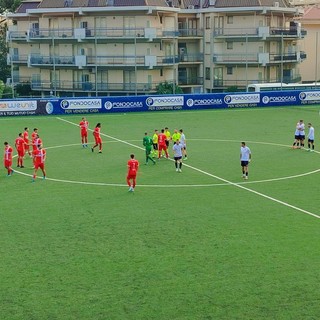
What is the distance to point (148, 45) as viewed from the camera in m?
75.1

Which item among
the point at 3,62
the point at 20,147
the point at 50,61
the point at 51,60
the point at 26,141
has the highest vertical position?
the point at 3,62

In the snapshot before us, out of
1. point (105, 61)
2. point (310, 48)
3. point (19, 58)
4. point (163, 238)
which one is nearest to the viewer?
point (163, 238)

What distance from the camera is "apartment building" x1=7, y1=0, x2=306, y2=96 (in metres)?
74.2

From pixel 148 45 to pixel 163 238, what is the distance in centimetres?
5549

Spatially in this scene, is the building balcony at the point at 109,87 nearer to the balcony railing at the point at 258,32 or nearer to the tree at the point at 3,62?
→ the balcony railing at the point at 258,32

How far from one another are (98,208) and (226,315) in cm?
1108

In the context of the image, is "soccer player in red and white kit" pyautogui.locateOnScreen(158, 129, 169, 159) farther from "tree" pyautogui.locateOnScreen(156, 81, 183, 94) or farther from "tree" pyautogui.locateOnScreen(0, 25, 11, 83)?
"tree" pyautogui.locateOnScreen(0, 25, 11, 83)

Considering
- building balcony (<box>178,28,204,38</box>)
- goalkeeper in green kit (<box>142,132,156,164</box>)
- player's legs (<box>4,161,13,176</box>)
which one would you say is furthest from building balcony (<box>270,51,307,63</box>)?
player's legs (<box>4,161,13,176</box>)

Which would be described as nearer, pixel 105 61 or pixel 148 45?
pixel 105 61

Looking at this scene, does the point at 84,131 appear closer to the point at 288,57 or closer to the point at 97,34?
the point at 97,34

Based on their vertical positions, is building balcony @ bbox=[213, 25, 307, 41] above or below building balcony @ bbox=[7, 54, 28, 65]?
above

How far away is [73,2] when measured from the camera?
3029 inches

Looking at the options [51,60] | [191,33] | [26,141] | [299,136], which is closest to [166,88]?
[191,33]

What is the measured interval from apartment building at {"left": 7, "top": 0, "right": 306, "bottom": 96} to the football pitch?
36.2 meters
